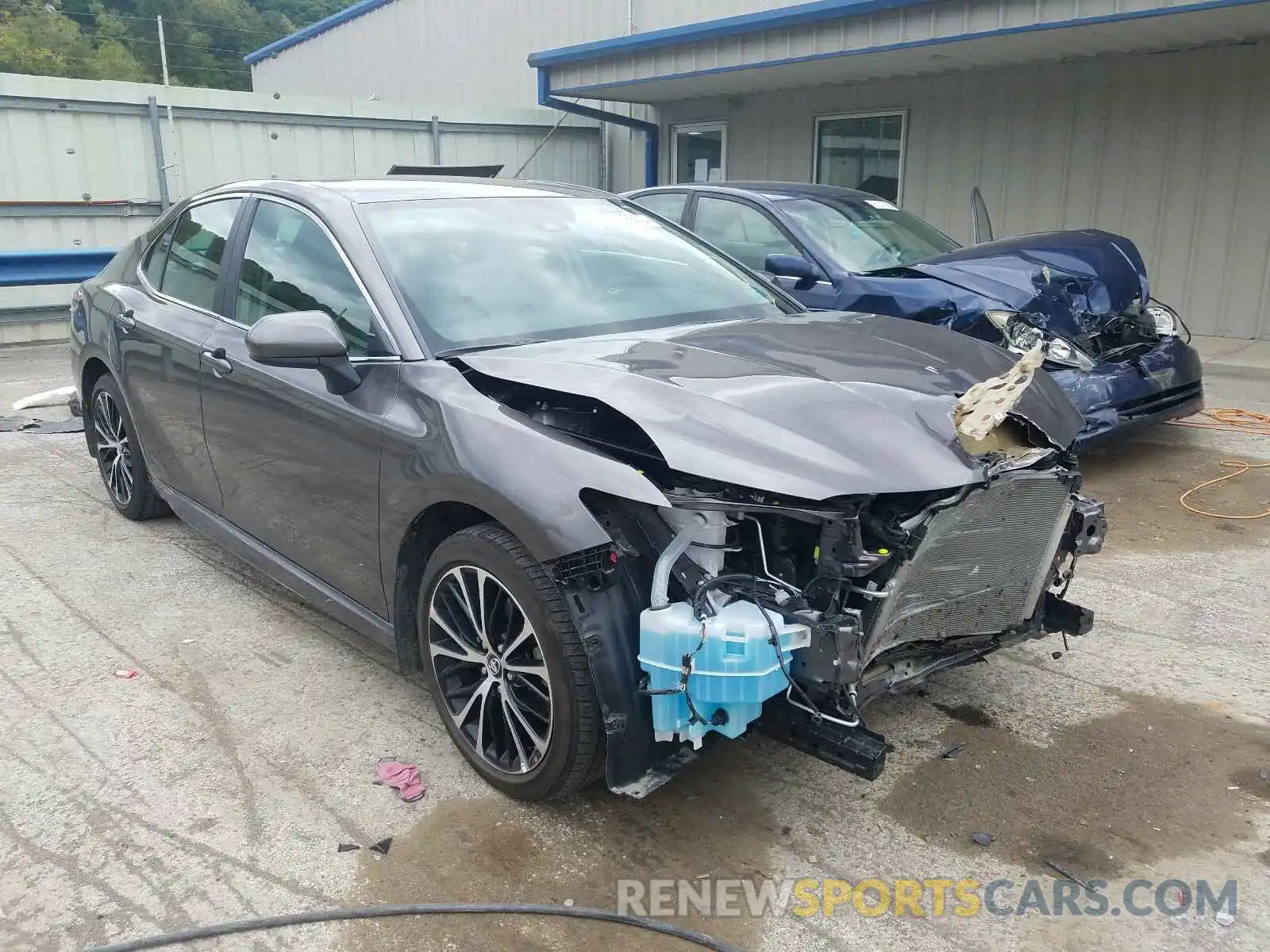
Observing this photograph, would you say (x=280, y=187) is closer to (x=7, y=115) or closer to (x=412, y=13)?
(x=7, y=115)

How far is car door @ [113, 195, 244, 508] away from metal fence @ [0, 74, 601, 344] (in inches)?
309

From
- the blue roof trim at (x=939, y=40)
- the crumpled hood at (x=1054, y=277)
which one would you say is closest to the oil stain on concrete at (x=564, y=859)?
the crumpled hood at (x=1054, y=277)

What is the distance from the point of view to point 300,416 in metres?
3.38

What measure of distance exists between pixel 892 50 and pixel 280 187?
7634 mm

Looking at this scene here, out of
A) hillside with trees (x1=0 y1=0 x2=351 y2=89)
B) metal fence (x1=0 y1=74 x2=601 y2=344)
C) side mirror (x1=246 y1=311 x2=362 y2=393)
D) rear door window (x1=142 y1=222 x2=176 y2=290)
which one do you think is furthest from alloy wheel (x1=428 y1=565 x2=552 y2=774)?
hillside with trees (x1=0 y1=0 x2=351 y2=89)

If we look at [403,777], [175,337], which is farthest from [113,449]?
[403,777]

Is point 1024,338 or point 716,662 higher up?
point 1024,338

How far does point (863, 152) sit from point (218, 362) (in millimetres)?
10446

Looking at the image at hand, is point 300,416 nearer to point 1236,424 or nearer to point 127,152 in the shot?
point 1236,424

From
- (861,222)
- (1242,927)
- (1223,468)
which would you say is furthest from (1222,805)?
(861,222)

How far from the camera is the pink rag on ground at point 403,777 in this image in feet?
9.68

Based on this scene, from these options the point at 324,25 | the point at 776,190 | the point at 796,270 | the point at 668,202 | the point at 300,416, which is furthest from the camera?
the point at 324,25

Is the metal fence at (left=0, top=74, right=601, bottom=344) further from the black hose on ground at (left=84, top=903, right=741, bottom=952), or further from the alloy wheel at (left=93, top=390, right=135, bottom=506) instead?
the black hose on ground at (left=84, top=903, right=741, bottom=952)

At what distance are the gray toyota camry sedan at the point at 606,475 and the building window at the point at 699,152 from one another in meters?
10.9
